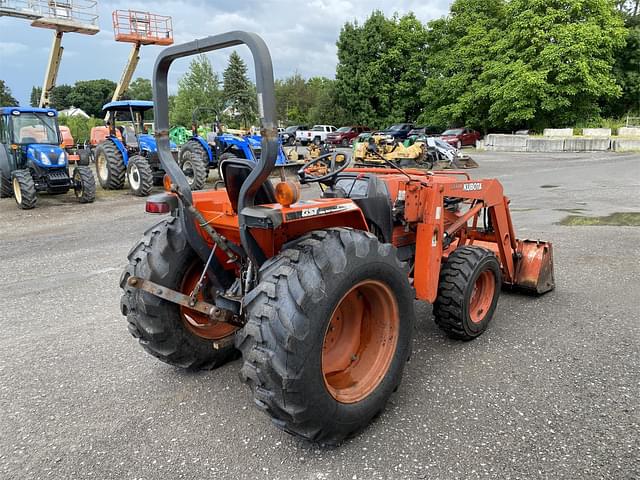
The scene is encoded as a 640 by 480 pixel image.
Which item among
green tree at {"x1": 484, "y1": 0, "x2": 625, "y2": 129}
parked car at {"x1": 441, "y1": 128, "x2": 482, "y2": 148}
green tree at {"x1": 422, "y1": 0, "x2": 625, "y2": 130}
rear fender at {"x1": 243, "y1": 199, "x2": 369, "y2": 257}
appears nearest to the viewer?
rear fender at {"x1": 243, "y1": 199, "x2": 369, "y2": 257}

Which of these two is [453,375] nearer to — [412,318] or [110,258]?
[412,318]

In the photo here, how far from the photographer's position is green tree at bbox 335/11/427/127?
133 feet

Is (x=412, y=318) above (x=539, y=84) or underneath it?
underneath

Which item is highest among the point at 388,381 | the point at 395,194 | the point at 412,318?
the point at 395,194

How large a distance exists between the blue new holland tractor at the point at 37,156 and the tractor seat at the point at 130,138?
1.92 metres

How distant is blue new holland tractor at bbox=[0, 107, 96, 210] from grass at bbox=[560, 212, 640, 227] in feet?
34.7

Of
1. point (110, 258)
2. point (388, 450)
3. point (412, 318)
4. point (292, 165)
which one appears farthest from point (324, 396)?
point (110, 258)

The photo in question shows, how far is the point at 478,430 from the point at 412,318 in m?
0.73

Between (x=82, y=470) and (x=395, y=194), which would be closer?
(x=82, y=470)

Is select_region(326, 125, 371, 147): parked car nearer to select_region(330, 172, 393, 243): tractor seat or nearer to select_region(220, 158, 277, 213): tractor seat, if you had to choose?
select_region(330, 172, 393, 243): tractor seat

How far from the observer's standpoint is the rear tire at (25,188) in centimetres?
1066

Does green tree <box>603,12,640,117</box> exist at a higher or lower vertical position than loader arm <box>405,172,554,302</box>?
higher

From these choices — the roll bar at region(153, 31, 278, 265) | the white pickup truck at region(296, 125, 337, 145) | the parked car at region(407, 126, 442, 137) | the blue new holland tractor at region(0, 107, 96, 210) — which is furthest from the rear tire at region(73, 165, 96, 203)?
the parked car at region(407, 126, 442, 137)

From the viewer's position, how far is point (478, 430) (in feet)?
9.07
